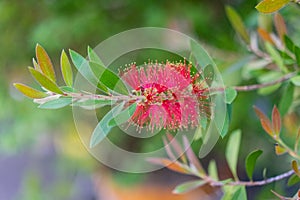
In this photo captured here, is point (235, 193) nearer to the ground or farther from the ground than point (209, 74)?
nearer to the ground

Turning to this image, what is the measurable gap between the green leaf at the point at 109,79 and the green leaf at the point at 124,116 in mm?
12

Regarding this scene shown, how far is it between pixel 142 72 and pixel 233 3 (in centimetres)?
83

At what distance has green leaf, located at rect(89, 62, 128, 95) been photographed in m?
0.32

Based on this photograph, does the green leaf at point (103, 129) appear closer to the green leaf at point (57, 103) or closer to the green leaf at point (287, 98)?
the green leaf at point (57, 103)

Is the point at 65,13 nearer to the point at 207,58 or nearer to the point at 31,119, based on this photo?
the point at 31,119

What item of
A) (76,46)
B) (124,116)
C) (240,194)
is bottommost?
(240,194)

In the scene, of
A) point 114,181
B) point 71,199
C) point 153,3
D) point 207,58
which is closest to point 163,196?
point 114,181

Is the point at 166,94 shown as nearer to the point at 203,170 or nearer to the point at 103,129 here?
the point at 103,129

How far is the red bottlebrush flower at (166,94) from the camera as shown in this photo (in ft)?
1.06

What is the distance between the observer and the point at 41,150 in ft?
5.57

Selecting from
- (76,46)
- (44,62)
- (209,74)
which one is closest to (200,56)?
(209,74)

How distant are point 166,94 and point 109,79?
0.04m

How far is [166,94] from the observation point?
325mm

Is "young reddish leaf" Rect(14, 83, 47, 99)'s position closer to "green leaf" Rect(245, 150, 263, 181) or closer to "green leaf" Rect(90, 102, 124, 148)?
"green leaf" Rect(90, 102, 124, 148)
